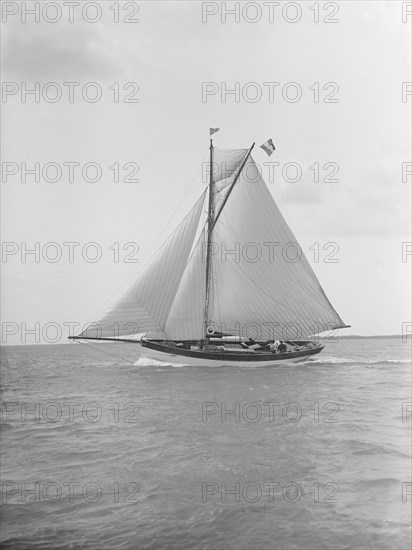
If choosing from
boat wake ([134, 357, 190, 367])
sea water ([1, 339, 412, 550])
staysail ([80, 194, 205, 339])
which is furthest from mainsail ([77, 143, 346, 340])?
sea water ([1, 339, 412, 550])

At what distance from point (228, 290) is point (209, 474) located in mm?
26736

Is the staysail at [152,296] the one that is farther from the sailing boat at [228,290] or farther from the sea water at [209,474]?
the sea water at [209,474]

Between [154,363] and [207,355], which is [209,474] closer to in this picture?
[207,355]

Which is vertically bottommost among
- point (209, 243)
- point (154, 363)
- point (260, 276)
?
point (154, 363)

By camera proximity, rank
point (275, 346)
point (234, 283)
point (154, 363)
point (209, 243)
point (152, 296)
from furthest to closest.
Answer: point (275, 346), point (154, 363), point (209, 243), point (234, 283), point (152, 296)

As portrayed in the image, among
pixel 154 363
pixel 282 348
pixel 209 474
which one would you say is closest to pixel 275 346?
pixel 282 348

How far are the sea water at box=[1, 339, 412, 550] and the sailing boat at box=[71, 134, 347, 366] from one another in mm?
13884

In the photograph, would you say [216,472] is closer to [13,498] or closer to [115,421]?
[13,498]

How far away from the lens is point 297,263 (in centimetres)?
3553

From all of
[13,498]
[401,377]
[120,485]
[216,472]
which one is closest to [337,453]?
[216,472]

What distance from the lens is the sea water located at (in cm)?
764

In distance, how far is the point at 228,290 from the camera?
3700 centimetres

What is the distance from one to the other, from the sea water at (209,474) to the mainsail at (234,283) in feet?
46.2

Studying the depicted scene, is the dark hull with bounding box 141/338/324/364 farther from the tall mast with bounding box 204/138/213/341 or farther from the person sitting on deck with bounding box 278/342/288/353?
the tall mast with bounding box 204/138/213/341
